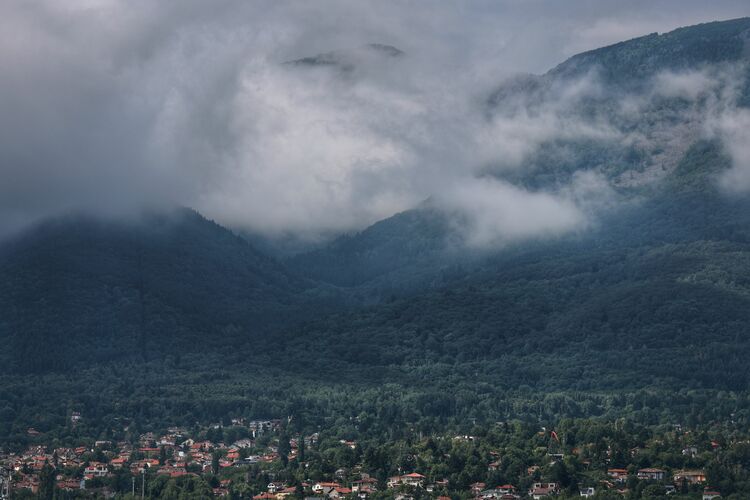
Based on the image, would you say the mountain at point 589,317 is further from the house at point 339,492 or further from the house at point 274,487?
the house at point 339,492

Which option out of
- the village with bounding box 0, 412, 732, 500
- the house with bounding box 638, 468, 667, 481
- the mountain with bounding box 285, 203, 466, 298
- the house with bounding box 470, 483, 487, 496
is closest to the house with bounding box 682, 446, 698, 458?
the village with bounding box 0, 412, 732, 500

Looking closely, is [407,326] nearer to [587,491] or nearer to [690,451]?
[690,451]

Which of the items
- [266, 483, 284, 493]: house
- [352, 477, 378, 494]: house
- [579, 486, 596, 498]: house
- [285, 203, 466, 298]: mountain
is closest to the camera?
[579, 486, 596, 498]: house

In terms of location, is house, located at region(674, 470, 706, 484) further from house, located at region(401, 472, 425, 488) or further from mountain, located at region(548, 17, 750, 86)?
mountain, located at region(548, 17, 750, 86)

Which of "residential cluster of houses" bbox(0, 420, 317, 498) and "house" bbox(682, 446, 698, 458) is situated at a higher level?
"residential cluster of houses" bbox(0, 420, 317, 498)

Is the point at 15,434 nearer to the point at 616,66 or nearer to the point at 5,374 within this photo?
the point at 5,374

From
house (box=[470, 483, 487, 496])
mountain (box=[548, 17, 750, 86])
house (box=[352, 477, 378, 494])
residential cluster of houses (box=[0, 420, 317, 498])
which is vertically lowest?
house (box=[470, 483, 487, 496])
